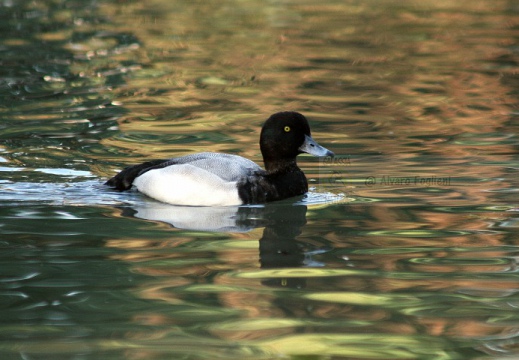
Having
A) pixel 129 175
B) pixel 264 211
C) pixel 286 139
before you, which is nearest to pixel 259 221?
pixel 264 211

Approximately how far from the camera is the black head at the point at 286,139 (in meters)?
10.5

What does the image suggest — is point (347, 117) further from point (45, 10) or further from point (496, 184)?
point (45, 10)

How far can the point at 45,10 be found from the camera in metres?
30.2

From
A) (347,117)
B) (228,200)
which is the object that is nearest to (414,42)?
(347,117)

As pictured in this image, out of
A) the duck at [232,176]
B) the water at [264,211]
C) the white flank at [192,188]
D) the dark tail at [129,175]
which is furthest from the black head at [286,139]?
the dark tail at [129,175]

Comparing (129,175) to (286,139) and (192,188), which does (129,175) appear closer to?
(192,188)

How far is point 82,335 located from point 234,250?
7.55 feet

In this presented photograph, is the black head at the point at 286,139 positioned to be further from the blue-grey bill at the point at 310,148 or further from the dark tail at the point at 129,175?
the dark tail at the point at 129,175

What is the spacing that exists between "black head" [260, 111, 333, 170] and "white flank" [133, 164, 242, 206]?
727 millimetres

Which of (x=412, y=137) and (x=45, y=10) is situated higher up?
(x=45, y=10)

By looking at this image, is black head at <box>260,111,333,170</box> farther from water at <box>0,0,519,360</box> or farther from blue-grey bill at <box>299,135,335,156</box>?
water at <box>0,0,519,360</box>

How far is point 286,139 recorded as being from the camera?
10508mm

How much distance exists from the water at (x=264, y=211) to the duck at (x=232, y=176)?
0.18 metres

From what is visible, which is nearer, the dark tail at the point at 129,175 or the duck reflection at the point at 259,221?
the duck reflection at the point at 259,221
